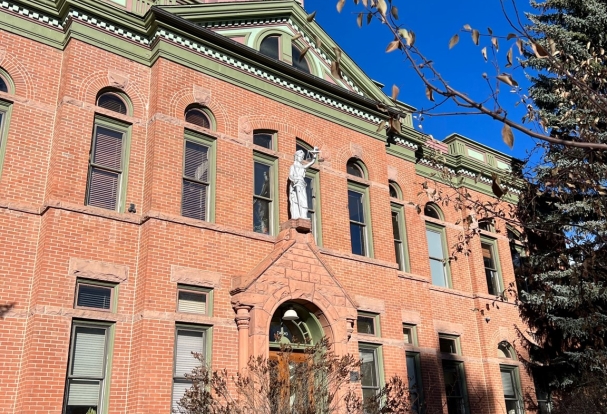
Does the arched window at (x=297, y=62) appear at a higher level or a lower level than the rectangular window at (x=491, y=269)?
higher

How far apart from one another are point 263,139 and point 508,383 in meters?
11.8

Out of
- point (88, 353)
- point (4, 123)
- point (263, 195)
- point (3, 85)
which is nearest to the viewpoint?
point (88, 353)

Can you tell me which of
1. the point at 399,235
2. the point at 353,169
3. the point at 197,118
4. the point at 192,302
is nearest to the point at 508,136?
the point at 192,302

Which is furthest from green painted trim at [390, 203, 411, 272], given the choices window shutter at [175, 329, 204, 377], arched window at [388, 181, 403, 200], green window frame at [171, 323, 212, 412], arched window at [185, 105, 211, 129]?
window shutter at [175, 329, 204, 377]

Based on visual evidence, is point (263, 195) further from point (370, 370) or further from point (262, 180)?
point (370, 370)

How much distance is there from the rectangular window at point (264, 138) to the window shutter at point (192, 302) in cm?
448

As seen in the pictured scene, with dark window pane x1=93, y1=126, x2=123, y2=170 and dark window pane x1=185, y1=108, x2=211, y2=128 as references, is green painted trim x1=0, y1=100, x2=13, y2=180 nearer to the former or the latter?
dark window pane x1=93, y1=126, x2=123, y2=170

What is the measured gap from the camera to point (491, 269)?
70.7ft

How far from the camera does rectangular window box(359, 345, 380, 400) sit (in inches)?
589

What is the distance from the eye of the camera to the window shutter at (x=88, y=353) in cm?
1135

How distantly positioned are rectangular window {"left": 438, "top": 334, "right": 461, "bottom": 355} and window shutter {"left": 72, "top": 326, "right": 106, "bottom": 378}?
10.7 meters

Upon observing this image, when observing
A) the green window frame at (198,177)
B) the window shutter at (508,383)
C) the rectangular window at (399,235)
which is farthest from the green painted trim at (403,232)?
the green window frame at (198,177)

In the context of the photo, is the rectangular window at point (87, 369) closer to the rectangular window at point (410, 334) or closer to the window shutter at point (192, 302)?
the window shutter at point (192, 302)

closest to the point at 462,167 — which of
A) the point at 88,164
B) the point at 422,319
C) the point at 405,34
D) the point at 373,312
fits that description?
the point at 422,319
